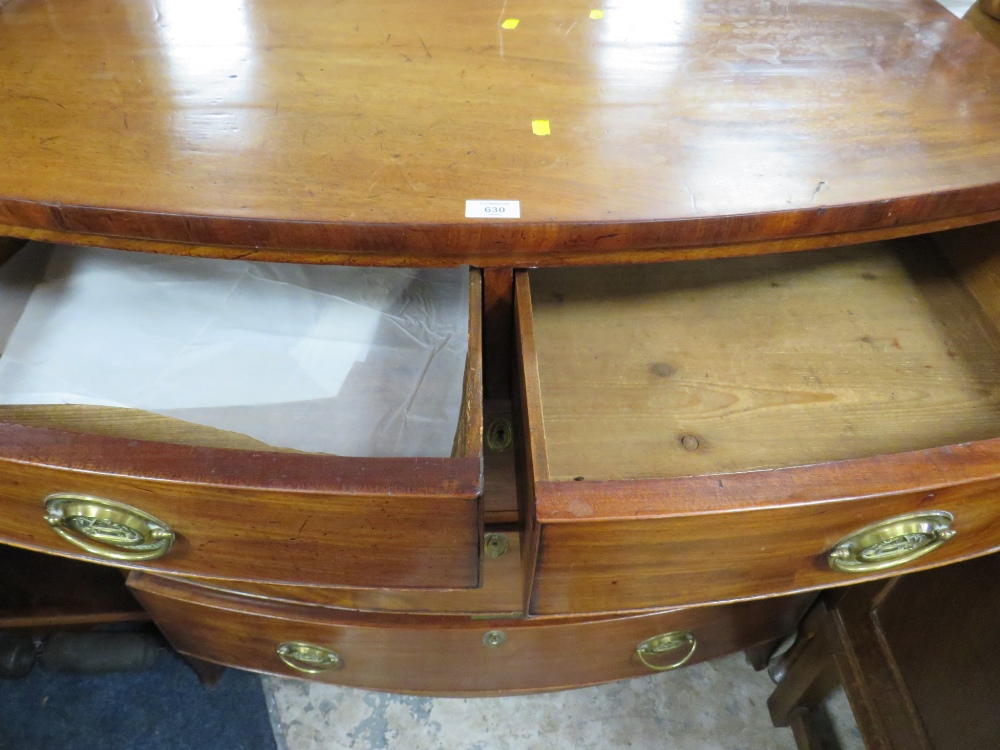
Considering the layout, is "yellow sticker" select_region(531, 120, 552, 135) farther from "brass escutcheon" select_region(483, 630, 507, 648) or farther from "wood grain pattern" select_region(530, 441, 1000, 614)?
"brass escutcheon" select_region(483, 630, 507, 648)

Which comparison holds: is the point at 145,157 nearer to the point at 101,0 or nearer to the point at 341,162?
the point at 341,162

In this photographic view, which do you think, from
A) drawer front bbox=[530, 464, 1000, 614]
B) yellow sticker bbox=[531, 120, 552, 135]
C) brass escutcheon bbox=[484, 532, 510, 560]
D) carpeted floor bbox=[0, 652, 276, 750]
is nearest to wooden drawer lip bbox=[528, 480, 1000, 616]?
drawer front bbox=[530, 464, 1000, 614]

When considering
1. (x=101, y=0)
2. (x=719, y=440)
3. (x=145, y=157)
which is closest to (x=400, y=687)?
(x=719, y=440)

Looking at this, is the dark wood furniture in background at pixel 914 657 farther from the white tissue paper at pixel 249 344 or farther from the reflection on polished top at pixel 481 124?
the white tissue paper at pixel 249 344

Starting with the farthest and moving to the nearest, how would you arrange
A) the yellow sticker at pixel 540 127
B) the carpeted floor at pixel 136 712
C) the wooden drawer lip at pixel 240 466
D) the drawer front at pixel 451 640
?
the carpeted floor at pixel 136 712
the drawer front at pixel 451 640
the yellow sticker at pixel 540 127
the wooden drawer lip at pixel 240 466

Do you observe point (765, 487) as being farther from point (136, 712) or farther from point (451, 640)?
point (136, 712)

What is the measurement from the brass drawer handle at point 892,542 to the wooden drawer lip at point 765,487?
3 cm

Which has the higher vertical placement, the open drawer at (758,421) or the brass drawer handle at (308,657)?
the open drawer at (758,421)

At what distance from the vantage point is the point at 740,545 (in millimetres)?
409

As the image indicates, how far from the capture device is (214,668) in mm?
833

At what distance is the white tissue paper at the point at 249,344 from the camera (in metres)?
0.53

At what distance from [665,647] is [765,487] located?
0.36 m

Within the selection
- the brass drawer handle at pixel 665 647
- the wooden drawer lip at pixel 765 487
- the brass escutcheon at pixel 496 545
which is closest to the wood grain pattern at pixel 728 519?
the wooden drawer lip at pixel 765 487

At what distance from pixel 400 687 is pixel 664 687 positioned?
33 cm
